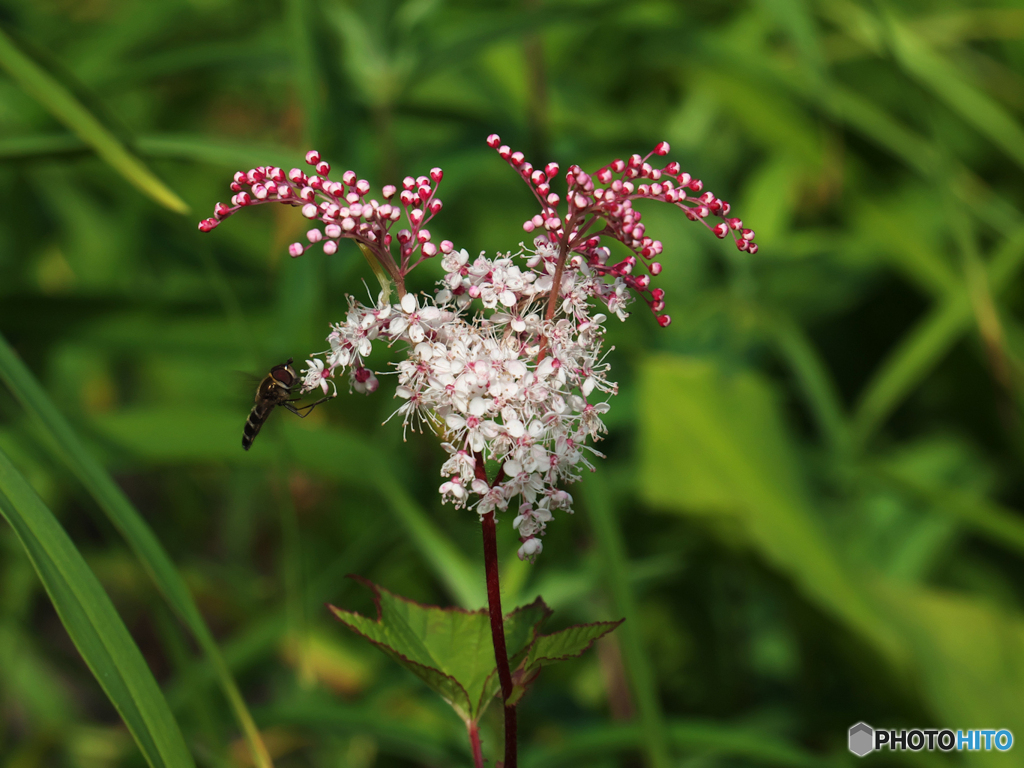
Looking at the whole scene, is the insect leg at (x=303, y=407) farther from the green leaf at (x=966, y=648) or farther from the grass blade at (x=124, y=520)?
the green leaf at (x=966, y=648)

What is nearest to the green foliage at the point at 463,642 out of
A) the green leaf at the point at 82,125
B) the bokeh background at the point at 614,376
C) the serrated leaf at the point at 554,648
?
the serrated leaf at the point at 554,648

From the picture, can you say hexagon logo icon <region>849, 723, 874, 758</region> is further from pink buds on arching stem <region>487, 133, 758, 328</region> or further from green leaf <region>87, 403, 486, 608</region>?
pink buds on arching stem <region>487, 133, 758, 328</region>

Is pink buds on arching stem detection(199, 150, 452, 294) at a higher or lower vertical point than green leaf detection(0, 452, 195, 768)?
higher

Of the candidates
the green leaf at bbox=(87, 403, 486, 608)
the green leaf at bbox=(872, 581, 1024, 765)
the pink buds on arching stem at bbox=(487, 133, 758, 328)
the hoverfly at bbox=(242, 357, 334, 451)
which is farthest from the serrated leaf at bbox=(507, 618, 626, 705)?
the green leaf at bbox=(872, 581, 1024, 765)

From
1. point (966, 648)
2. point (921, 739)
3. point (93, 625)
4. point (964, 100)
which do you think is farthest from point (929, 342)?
point (93, 625)

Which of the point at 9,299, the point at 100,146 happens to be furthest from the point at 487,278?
→ the point at 9,299

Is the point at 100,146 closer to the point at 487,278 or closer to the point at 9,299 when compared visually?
the point at 487,278

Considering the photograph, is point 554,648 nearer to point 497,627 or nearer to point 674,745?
point 497,627
